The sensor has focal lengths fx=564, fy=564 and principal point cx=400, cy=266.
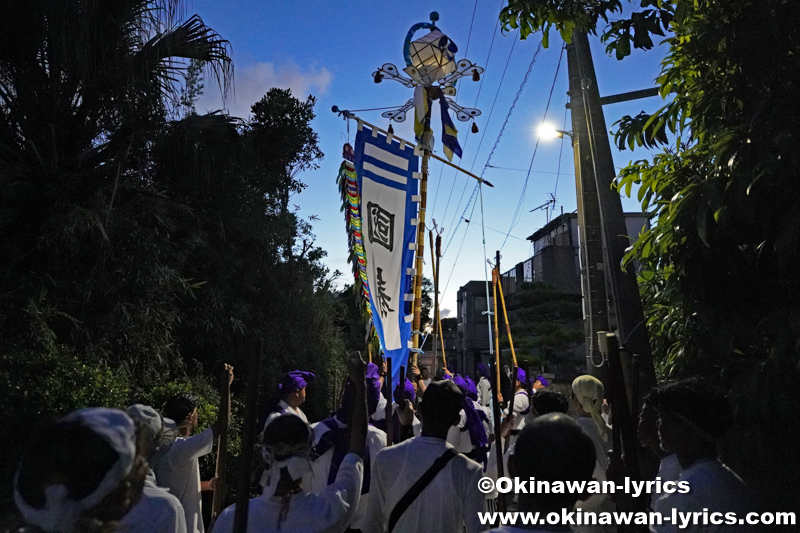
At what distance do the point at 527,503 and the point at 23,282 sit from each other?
6.47m

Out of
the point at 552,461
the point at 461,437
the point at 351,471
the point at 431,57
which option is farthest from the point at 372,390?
the point at 431,57

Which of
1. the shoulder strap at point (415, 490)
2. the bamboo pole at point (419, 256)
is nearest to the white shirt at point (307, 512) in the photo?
the shoulder strap at point (415, 490)

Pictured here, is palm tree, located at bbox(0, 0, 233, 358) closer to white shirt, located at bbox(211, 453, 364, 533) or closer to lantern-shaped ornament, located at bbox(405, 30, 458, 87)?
lantern-shaped ornament, located at bbox(405, 30, 458, 87)

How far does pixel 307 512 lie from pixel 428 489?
58cm

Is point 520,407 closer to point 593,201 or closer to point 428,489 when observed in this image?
point 593,201

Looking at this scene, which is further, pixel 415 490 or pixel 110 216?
pixel 110 216

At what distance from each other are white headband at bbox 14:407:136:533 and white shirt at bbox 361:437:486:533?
1.20 m

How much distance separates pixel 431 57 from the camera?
792 centimetres

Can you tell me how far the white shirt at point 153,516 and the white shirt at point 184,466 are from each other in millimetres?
1058

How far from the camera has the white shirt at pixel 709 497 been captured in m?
2.04

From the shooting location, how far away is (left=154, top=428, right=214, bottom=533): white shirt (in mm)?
3271

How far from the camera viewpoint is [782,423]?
291 cm

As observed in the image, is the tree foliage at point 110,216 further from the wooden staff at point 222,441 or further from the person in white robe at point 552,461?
the person in white robe at point 552,461

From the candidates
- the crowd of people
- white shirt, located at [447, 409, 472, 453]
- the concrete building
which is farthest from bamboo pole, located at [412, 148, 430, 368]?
the concrete building
